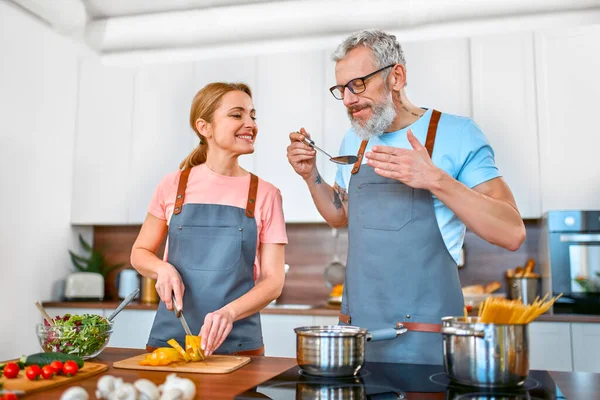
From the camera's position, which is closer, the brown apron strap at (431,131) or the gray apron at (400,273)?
the gray apron at (400,273)

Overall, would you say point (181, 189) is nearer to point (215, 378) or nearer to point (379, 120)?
point (379, 120)

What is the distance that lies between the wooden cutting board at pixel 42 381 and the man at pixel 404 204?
0.77 m

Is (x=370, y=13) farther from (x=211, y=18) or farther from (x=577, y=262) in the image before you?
(x=577, y=262)

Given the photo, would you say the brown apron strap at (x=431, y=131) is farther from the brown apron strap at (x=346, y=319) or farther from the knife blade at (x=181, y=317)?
the knife blade at (x=181, y=317)

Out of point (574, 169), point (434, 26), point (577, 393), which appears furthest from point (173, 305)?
point (434, 26)

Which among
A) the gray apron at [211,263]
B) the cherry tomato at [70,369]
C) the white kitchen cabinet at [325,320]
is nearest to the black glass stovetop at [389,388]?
the cherry tomato at [70,369]

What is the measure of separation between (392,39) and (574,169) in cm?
195

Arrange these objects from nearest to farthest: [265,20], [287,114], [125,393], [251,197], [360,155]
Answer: [125,393], [360,155], [251,197], [287,114], [265,20]

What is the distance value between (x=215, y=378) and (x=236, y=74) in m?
2.93

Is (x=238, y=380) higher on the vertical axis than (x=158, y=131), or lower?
lower

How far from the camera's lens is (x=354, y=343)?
4.02ft

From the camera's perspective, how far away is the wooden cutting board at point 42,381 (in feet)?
3.96

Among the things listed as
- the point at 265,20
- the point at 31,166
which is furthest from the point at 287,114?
the point at 31,166

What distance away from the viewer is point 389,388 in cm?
117
